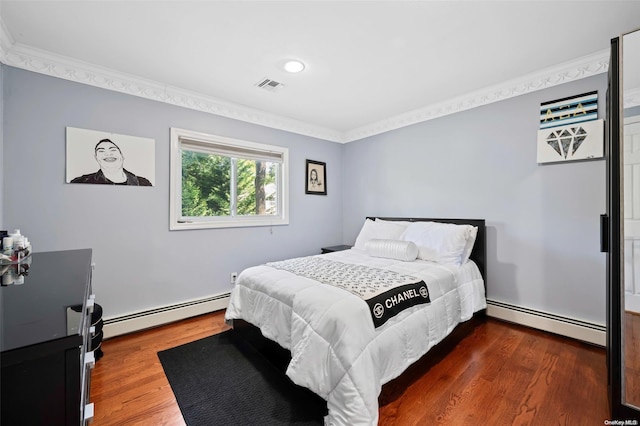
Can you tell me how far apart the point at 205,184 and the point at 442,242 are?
264 centimetres

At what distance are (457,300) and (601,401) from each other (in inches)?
36.2

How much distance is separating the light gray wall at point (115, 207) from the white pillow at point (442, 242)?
1858 mm

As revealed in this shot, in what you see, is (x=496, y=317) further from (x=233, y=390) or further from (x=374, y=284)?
(x=233, y=390)

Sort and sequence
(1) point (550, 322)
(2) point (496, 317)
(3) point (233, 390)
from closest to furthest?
1. (3) point (233, 390)
2. (1) point (550, 322)
3. (2) point (496, 317)

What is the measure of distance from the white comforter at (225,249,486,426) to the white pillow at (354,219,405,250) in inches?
34.1

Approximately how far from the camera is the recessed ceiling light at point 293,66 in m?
2.28

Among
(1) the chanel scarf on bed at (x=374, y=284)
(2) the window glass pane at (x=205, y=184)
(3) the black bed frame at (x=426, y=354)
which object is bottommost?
(3) the black bed frame at (x=426, y=354)

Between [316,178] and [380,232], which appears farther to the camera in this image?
[316,178]

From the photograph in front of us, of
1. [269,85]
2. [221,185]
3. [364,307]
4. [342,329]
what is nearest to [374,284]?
[364,307]

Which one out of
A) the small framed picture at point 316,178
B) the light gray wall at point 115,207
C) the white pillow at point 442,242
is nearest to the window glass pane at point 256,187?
the light gray wall at point 115,207

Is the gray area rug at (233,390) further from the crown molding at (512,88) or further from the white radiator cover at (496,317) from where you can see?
the crown molding at (512,88)

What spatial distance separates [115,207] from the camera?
246 centimetres

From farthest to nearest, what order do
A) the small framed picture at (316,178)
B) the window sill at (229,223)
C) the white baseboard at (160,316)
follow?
the small framed picture at (316,178) → the window sill at (229,223) → the white baseboard at (160,316)

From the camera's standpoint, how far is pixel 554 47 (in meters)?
2.11
